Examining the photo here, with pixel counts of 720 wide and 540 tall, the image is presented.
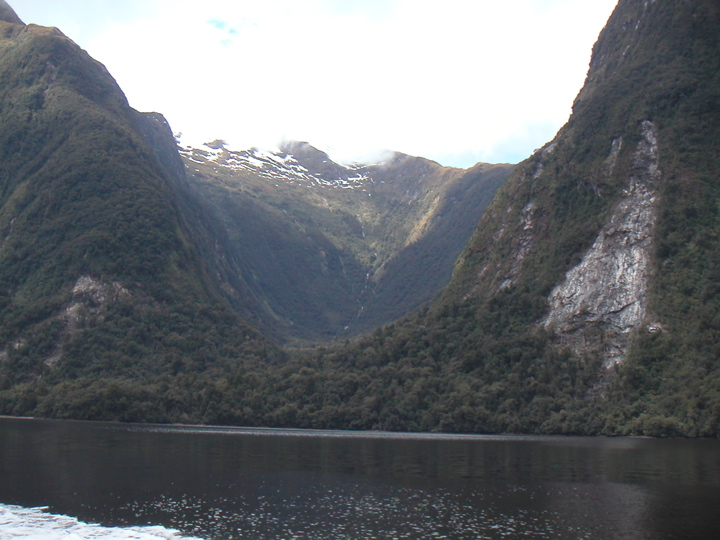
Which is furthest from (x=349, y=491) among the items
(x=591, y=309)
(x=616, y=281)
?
(x=616, y=281)

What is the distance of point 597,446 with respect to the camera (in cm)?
10512

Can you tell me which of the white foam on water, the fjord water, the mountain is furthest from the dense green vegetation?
the white foam on water

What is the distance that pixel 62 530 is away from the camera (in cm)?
4338

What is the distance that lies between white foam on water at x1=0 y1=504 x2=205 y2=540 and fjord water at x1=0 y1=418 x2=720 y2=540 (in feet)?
0.37

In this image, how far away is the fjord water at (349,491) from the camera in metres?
45.6

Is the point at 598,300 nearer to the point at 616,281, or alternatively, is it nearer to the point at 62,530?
the point at 616,281

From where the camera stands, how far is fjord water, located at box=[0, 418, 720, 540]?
45.6 meters

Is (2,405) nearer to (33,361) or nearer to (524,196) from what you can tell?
(33,361)

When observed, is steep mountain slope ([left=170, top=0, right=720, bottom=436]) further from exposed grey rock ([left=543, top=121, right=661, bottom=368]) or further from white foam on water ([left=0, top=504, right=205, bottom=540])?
white foam on water ([left=0, top=504, right=205, bottom=540])

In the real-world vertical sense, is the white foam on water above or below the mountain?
below

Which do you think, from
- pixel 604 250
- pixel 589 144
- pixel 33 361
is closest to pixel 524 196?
pixel 589 144

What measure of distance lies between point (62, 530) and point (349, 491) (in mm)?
23266

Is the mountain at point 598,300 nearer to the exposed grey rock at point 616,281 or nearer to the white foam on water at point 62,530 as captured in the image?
the exposed grey rock at point 616,281

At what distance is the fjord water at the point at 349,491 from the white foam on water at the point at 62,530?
0.11 m
